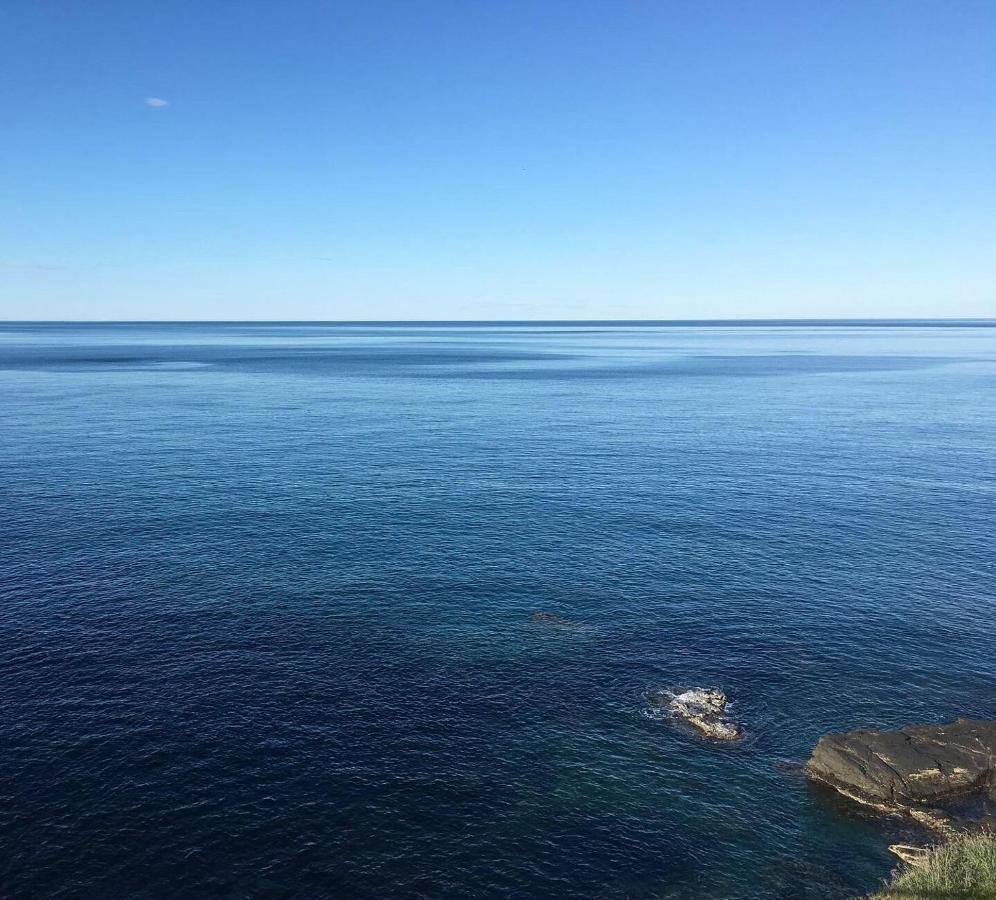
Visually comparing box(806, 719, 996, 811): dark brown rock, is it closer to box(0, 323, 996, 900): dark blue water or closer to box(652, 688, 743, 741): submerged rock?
box(0, 323, 996, 900): dark blue water

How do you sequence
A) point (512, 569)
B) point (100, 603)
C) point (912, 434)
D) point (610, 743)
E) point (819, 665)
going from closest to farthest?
point (610, 743) < point (819, 665) < point (100, 603) < point (512, 569) < point (912, 434)

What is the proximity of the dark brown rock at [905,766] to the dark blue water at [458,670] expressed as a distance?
9.00 feet

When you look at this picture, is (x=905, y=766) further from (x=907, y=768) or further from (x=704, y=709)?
(x=704, y=709)

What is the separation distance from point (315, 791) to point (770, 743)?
38733mm

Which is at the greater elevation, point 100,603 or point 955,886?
point 100,603

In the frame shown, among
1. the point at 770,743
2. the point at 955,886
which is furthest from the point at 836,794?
the point at 955,886

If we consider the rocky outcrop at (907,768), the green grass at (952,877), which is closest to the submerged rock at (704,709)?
the rocky outcrop at (907,768)

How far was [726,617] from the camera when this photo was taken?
85.9 meters

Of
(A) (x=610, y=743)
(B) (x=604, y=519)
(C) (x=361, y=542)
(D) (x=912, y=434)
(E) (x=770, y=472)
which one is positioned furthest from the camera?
(D) (x=912, y=434)

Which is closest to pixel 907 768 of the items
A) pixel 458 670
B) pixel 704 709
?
pixel 704 709

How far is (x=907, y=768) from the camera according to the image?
59344 millimetres

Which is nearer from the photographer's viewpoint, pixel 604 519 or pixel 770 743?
pixel 770 743

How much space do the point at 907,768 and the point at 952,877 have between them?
12.0m

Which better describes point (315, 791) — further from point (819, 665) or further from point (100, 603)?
point (819, 665)
